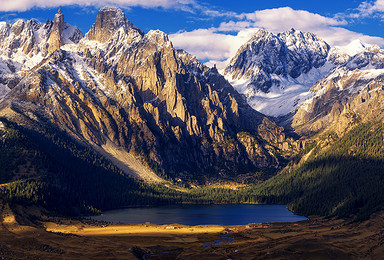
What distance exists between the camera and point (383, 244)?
176500mm

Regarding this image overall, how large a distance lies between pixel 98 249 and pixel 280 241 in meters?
65.6

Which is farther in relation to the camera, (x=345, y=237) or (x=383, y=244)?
(x=345, y=237)

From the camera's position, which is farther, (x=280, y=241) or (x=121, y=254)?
(x=280, y=241)

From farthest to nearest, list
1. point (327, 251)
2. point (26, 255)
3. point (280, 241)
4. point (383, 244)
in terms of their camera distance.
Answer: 1. point (280, 241)
2. point (383, 244)
3. point (327, 251)
4. point (26, 255)

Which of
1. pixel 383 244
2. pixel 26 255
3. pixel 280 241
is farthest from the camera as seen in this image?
pixel 280 241

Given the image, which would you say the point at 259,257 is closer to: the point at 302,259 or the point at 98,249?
the point at 302,259

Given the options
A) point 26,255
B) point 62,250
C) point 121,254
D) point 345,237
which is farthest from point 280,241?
point 26,255

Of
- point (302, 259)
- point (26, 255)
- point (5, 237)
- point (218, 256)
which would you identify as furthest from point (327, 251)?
point (5, 237)

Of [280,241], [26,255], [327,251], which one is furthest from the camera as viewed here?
[280,241]

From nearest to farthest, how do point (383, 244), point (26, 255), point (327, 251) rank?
point (26, 255) → point (327, 251) → point (383, 244)

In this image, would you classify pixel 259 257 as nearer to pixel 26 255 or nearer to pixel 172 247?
pixel 172 247

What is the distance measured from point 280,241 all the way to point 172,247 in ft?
129

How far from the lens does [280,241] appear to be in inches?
7721

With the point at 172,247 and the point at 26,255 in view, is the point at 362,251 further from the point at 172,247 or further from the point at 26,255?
the point at 26,255
